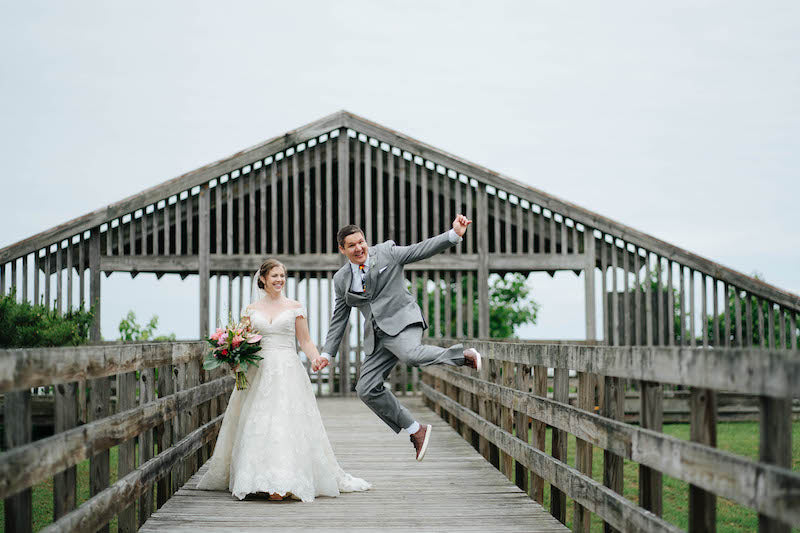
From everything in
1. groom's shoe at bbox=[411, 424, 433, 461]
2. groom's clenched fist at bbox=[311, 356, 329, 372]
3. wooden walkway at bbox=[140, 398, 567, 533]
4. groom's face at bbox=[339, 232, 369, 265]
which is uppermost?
groom's face at bbox=[339, 232, 369, 265]

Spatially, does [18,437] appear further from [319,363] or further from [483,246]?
[483,246]

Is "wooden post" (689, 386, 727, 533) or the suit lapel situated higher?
the suit lapel

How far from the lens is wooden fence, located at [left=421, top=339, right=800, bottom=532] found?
9.57 feet

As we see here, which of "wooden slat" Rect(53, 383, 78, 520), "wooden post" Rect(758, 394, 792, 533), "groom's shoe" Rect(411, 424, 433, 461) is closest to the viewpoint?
"wooden post" Rect(758, 394, 792, 533)

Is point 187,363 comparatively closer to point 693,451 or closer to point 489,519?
point 489,519

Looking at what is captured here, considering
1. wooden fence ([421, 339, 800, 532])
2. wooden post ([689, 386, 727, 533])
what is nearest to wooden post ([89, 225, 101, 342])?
wooden fence ([421, 339, 800, 532])

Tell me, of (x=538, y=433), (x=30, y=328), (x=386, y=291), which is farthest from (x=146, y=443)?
(x=30, y=328)

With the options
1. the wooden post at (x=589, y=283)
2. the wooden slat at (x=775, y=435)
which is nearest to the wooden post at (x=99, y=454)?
the wooden slat at (x=775, y=435)

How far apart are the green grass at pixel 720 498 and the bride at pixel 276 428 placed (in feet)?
15.0

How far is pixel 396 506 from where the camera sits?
5980 millimetres

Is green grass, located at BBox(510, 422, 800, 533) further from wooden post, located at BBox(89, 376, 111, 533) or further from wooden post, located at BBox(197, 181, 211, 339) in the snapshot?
wooden post, located at BBox(197, 181, 211, 339)

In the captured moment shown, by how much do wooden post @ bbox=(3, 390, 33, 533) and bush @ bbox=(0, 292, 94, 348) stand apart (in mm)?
9963

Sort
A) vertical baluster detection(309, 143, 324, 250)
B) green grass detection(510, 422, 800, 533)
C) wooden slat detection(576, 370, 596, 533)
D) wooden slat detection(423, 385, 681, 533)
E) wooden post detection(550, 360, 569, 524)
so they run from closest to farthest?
wooden slat detection(423, 385, 681, 533)
wooden slat detection(576, 370, 596, 533)
wooden post detection(550, 360, 569, 524)
green grass detection(510, 422, 800, 533)
vertical baluster detection(309, 143, 324, 250)

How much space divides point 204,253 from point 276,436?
11.2 meters
